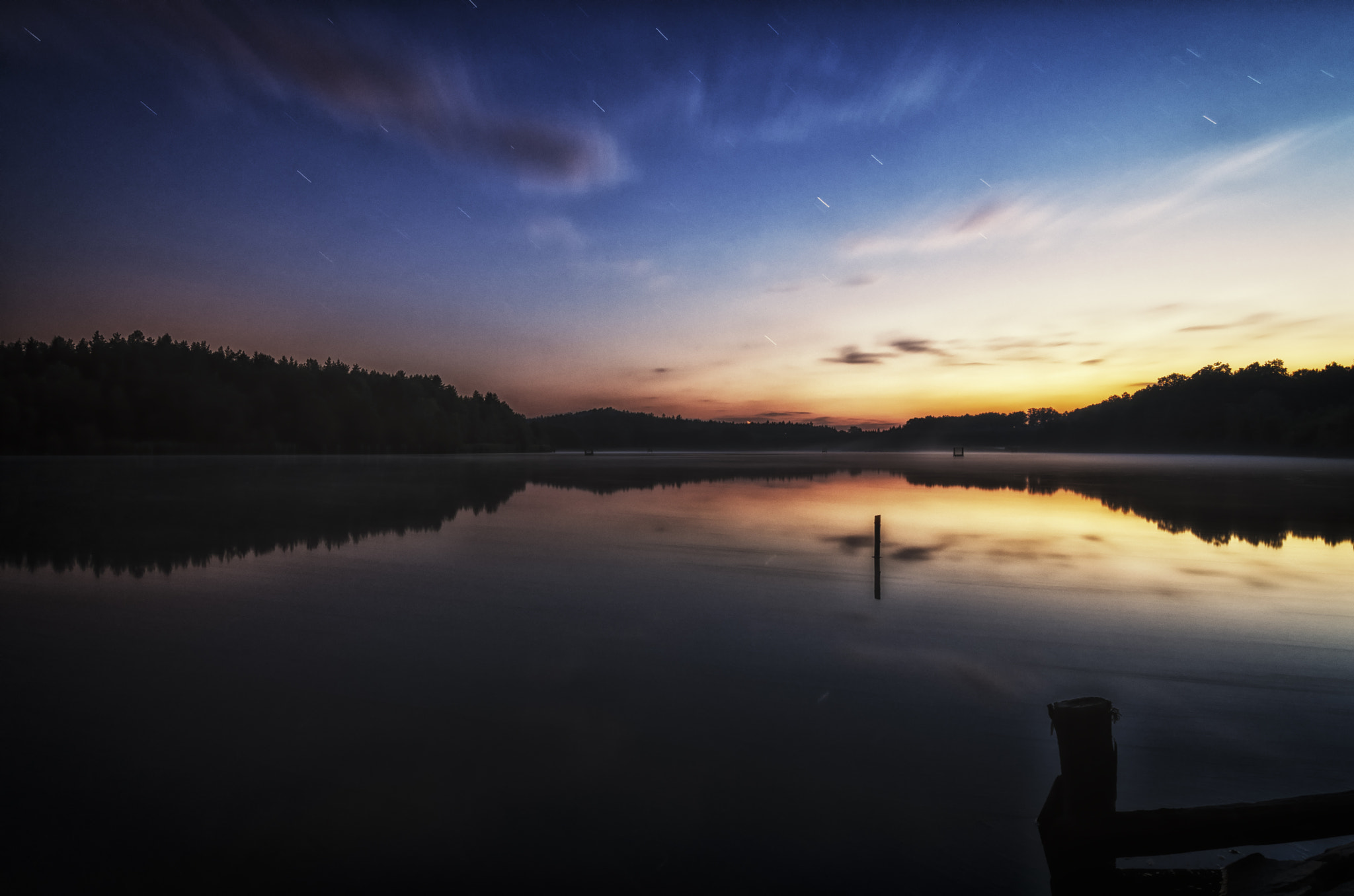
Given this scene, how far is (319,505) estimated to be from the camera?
28.6m

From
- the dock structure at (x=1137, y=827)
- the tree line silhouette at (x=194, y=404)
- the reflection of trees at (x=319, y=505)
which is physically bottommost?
the reflection of trees at (x=319, y=505)

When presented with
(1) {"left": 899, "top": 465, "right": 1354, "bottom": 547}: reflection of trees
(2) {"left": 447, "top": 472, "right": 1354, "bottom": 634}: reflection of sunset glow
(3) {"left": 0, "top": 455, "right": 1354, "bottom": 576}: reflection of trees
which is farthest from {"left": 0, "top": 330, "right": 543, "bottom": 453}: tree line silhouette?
(1) {"left": 899, "top": 465, "right": 1354, "bottom": 547}: reflection of trees

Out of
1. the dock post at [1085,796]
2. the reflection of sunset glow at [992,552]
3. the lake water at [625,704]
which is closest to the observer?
the dock post at [1085,796]

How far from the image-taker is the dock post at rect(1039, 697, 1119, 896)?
4.04 m

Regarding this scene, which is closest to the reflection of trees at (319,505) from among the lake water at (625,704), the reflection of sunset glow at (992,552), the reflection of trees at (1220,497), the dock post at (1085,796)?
the reflection of trees at (1220,497)

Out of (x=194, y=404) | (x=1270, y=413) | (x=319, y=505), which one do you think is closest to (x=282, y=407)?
(x=194, y=404)

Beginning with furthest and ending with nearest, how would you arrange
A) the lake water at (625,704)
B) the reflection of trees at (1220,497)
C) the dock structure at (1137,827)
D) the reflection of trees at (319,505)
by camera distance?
the reflection of trees at (1220,497) < the reflection of trees at (319,505) < the lake water at (625,704) < the dock structure at (1137,827)

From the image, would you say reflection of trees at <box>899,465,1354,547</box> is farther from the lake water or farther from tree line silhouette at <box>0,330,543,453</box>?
tree line silhouette at <box>0,330,543,453</box>

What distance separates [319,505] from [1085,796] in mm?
31663

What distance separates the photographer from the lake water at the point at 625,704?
15.4ft

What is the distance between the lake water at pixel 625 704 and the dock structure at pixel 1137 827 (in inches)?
20.2

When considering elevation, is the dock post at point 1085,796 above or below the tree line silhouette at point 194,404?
below

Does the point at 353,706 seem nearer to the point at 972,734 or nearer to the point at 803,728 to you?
the point at 803,728

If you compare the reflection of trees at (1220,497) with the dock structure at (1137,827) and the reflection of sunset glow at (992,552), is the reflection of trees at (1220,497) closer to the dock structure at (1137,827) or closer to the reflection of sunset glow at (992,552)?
the reflection of sunset glow at (992,552)
